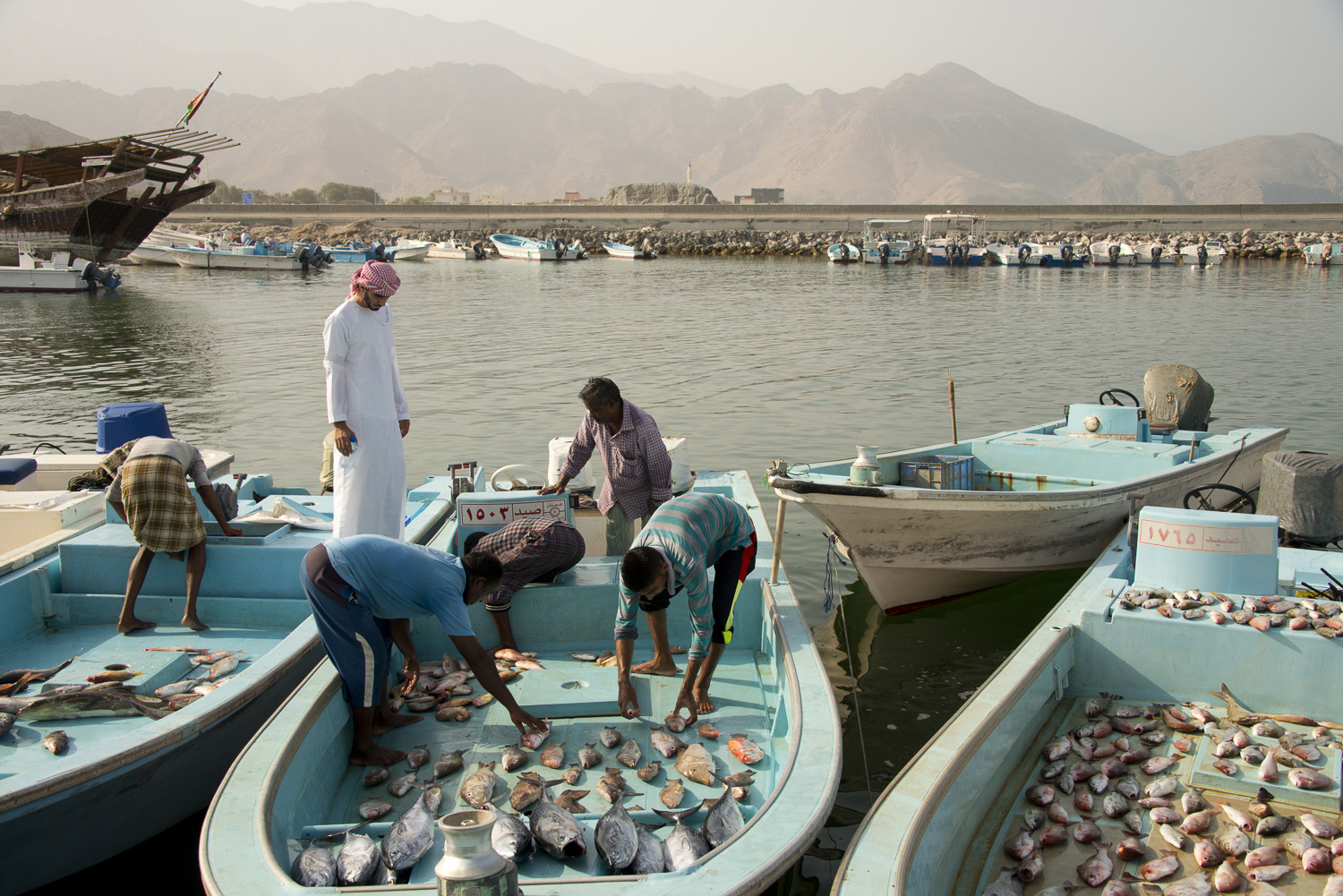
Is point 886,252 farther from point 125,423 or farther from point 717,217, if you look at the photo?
point 125,423

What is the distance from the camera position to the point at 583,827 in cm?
363

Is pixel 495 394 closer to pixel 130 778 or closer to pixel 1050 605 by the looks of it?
pixel 1050 605

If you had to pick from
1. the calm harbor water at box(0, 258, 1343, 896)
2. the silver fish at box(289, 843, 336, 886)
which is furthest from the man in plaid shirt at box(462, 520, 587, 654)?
the silver fish at box(289, 843, 336, 886)

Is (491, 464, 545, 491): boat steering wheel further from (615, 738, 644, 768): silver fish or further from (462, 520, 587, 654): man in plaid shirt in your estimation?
(615, 738, 644, 768): silver fish

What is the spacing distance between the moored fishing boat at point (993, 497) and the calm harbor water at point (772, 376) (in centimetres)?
53

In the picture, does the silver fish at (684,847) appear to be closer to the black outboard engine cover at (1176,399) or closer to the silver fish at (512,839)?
the silver fish at (512,839)

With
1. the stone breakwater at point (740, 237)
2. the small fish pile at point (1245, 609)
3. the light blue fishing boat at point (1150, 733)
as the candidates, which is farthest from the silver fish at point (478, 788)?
the stone breakwater at point (740, 237)

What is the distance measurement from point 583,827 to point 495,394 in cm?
1344

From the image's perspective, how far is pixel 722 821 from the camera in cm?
350

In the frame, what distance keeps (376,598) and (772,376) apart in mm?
14347

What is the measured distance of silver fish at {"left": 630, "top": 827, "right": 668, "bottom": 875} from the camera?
128 inches

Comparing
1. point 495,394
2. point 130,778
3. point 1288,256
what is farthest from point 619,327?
point 1288,256

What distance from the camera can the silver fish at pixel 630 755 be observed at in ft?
14.0

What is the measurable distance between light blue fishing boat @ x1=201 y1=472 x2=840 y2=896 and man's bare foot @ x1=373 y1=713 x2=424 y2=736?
2.2 inches
